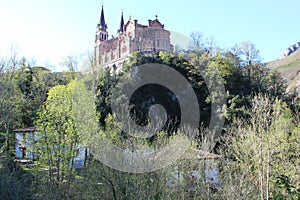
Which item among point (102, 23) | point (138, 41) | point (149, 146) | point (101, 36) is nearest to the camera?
point (149, 146)

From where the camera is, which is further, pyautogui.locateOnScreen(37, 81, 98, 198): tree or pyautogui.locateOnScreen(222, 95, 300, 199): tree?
pyautogui.locateOnScreen(37, 81, 98, 198): tree

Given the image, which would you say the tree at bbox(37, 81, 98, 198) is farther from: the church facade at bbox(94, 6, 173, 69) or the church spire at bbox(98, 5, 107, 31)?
the church spire at bbox(98, 5, 107, 31)

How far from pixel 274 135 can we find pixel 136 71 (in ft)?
41.1

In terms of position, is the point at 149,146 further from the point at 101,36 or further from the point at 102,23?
the point at 102,23

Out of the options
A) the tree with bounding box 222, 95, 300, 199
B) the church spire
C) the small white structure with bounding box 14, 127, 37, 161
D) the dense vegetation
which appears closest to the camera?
the tree with bounding box 222, 95, 300, 199

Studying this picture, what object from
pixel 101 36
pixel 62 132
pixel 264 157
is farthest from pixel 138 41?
pixel 264 157

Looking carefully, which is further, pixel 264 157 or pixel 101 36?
pixel 101 36

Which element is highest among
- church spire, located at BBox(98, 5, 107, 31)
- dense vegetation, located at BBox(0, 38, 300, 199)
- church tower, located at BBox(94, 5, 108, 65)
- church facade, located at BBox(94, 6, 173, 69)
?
church spire, located at BBox(98, 5, 107, 31)

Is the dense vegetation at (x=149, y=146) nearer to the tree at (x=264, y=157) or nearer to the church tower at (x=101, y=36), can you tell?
the tree at (x=264, y=157)

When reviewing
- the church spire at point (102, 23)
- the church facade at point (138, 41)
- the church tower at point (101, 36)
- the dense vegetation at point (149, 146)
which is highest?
the church spire at point (102, 23)

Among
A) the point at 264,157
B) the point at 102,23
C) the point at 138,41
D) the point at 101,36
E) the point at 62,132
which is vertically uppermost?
the point at 102,23

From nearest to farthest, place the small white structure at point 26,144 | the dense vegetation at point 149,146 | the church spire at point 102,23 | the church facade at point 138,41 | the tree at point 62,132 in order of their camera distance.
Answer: the dense vegetation at point 149,146, the tree at point 62,132, the small white structure at point 26,144, the church facade at point 138,41, the church spire at point 102,23

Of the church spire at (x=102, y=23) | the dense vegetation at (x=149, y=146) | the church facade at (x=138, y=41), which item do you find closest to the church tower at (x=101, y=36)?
the church spire at (x=102, y=23)

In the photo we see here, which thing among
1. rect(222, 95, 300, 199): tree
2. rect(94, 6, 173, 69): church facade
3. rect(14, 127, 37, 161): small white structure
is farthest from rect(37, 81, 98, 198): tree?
rect(94, 6, 173, 69): church facade
